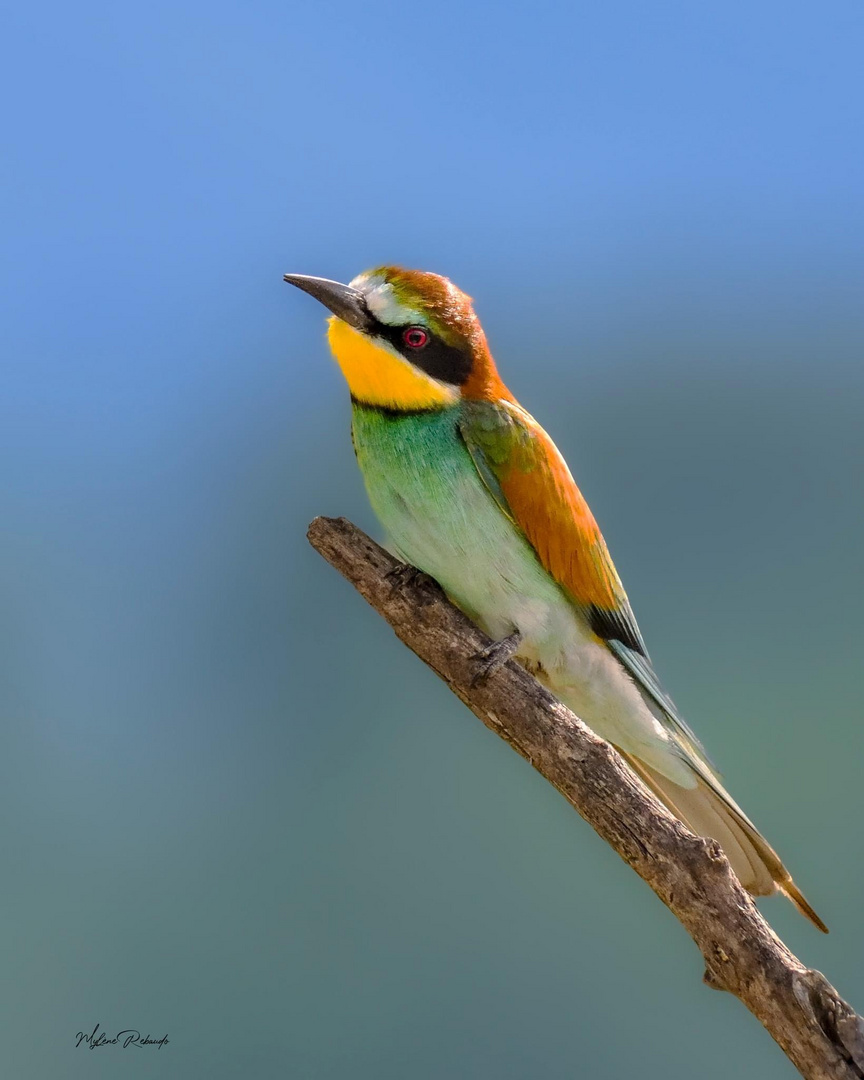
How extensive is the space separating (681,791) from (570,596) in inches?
18.0

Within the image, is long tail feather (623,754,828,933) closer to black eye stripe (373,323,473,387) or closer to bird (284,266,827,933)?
bird (284,266,827,933)

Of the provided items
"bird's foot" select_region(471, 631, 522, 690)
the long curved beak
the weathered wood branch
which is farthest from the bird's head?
"bird's foot" select_region(471, 631, 522, 690)

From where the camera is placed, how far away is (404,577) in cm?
208

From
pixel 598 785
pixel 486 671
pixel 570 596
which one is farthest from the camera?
pixel 570 596

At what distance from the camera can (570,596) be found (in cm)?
220

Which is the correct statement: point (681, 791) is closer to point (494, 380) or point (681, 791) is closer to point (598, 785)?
point (598, 785)

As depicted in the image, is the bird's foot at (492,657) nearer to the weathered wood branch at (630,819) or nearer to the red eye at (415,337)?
the weathered wood branch at (630,819)

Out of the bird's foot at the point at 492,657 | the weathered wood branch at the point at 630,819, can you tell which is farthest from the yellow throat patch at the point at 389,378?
the bird's foot at the point at 492,657

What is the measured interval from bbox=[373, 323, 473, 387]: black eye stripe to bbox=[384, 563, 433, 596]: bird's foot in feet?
1.25

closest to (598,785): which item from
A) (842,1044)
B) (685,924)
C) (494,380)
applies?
(685,924)

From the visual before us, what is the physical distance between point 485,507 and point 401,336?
1.24ft

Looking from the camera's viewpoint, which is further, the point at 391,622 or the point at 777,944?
the point at 391,622

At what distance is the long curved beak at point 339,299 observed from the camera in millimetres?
2104

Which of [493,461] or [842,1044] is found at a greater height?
[493,461]
